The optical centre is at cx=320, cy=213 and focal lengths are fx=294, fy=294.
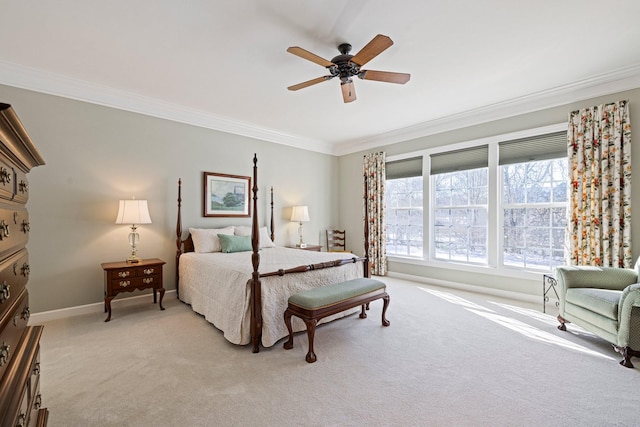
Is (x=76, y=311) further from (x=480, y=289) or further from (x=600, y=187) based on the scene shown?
(x=600, y=187)

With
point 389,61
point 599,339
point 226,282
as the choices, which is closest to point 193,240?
point 226,282

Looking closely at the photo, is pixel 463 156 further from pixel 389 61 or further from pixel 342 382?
pixel 342 382

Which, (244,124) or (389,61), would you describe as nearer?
(389,61)

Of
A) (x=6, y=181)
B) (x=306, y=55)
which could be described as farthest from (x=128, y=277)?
(x=306, y=55)

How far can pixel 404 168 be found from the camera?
5578 mm

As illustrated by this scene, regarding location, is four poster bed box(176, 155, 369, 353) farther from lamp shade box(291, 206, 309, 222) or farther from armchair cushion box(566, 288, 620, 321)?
armchair cushion box(566, 288, 620, 321)

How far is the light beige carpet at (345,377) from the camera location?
6.00 ft

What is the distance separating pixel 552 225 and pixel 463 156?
1576mm

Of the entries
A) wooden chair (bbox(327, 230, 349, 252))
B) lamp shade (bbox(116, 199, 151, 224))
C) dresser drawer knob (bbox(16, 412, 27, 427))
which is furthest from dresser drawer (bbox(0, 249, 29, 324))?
wooden chair (bbox(327, 230, 349, 252))

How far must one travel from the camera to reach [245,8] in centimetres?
226

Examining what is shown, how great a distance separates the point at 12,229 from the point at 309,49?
261 centimetres

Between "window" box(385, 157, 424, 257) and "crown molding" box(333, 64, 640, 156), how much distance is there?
533mm

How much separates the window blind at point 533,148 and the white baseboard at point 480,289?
1.89 metres

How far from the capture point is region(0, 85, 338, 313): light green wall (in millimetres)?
3342
